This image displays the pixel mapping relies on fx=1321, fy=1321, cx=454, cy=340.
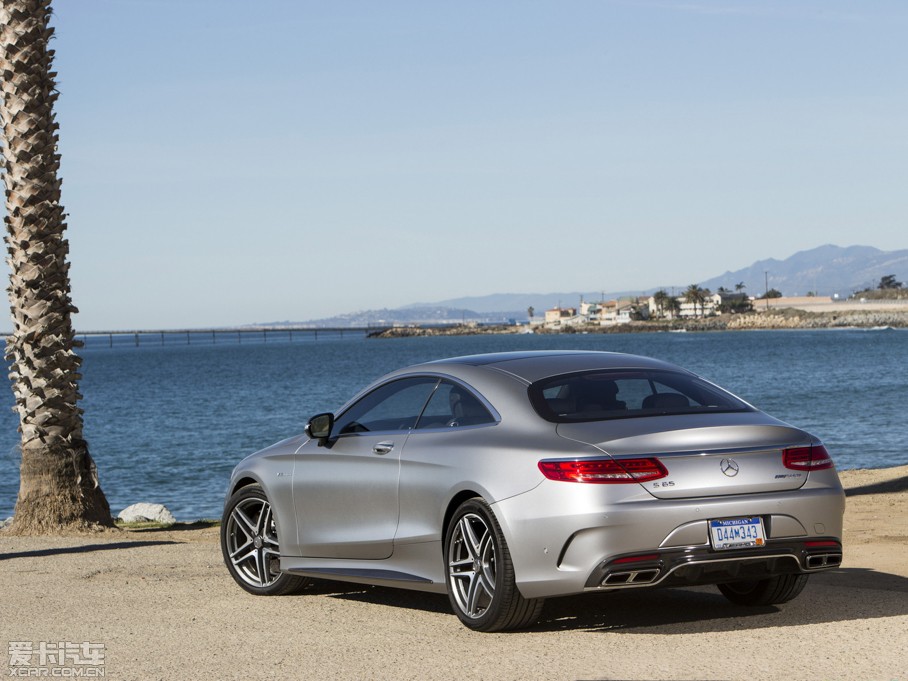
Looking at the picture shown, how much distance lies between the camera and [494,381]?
779 centimetres

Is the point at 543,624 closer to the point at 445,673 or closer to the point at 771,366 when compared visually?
the point at 445,673

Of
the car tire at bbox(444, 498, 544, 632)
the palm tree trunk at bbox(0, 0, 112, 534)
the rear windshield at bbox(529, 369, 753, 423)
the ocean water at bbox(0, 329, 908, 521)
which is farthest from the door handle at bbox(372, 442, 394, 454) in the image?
the ocean water at bbox(0, 329, 908, 521)

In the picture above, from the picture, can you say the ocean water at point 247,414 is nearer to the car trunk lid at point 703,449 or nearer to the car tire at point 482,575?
the car tire at point 482,575

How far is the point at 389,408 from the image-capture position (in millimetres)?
8727

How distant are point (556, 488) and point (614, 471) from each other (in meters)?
0.32

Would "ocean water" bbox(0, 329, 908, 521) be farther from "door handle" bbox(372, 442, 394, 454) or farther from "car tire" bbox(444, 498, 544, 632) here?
"car tire" bbox(444, 498, 544, 632)

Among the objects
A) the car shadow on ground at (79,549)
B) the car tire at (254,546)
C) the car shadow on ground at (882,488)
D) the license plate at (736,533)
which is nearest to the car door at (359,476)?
the car tire at (254,546)

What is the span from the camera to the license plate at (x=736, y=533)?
687 cm

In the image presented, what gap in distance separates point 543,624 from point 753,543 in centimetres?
141

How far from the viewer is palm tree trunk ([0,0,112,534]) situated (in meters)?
14.1

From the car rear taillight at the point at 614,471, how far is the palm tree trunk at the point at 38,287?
8545mm

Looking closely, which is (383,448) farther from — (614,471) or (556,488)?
(614,471)

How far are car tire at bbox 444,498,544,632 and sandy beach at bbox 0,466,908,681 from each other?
12 cm

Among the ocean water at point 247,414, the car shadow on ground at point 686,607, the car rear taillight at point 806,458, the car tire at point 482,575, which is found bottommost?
the ocean water at point 247,414
